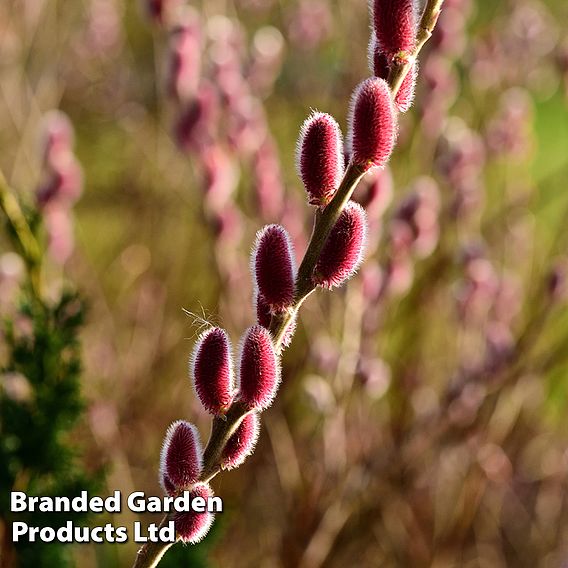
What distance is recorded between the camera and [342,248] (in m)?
0.35

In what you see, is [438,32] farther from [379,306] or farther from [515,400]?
[515,400]

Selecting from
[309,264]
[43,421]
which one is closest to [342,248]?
[309,264]

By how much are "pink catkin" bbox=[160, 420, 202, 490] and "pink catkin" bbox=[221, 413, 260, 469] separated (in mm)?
14

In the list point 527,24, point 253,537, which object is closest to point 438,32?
point 527,24

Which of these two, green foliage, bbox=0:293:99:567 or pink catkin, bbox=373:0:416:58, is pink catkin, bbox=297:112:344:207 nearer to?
pink catkin, bbox=373:0:416:58

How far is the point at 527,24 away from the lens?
4.19ft

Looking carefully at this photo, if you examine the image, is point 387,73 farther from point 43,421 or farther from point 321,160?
point 43,421

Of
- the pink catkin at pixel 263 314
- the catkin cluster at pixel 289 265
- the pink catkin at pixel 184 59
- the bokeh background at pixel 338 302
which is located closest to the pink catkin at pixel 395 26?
the catkin cluster at pixel 289 265

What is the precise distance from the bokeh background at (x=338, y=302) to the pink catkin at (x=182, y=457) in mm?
291

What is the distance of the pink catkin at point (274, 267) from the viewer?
0.35 m

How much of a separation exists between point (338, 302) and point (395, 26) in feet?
2.37

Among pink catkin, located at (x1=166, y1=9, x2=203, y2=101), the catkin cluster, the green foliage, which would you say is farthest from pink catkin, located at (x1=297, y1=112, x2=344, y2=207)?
pink catkin, located at (x1=166, y1=9, x2=203, y2=101)

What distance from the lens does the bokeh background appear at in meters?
0.96

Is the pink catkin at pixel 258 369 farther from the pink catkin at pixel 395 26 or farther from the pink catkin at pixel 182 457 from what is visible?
the pink catkin at pixel 395 26
